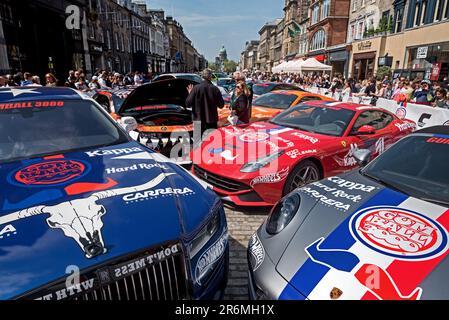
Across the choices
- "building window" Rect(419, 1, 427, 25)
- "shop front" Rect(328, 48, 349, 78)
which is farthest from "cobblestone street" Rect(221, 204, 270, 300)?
"shop front" Rect(328, 48, 349, 78)

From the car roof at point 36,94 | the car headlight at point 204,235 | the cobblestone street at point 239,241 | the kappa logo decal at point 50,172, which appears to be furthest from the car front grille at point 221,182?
the kappa logo decal at point 50,172

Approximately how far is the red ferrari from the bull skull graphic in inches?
89.7

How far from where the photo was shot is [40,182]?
207 cm

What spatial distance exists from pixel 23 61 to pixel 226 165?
1794 cm

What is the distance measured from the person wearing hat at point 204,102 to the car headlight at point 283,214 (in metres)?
3.40

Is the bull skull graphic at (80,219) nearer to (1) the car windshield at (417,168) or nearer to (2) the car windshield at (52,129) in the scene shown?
(2) the car windshield at (52,129)

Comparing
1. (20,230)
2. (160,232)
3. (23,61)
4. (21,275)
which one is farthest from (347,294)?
(23,61)

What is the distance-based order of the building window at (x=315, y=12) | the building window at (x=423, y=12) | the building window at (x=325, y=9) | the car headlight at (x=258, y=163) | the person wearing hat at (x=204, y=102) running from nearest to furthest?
the car headlight at (x=258, y=163) → the person wearing hat at (x=204, y=102) → the building window at (x=423, y=12) → the building window at (x=325, y=9) → the building window at (x=315, y=12)

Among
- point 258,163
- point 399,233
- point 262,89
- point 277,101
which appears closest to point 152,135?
point 258,163

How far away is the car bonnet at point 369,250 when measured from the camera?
1580 mm

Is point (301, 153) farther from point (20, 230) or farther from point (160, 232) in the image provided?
point (20, 230)

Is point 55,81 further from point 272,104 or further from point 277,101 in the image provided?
point 277,101

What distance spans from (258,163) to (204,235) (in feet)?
6.85
